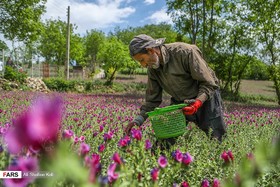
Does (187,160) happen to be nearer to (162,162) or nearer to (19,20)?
(162,162)

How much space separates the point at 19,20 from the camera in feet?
69.1

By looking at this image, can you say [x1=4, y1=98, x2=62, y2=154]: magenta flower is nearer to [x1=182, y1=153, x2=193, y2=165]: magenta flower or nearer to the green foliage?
[x1=182, y1=153, x2=193, y2=165]: magenta flower

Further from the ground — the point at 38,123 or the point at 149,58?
the point at 149,58

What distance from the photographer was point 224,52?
2180cm

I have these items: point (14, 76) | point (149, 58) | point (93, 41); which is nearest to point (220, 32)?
point (14, 76)

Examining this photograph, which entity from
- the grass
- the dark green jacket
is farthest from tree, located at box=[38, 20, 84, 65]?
the dark green jacket

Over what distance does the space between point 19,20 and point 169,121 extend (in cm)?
2101

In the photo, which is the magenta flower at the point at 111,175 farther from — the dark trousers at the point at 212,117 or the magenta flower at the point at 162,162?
the dark trousers at the point at 212,117

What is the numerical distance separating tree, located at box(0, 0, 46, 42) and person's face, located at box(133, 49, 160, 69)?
2014 cm

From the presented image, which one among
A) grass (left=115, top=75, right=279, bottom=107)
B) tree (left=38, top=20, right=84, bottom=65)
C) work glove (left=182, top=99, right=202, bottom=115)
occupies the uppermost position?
tree (left=38, top=20, right=84, bottom=65)

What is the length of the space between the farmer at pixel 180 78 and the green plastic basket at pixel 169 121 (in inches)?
3.9

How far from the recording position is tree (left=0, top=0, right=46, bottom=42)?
20938 mm

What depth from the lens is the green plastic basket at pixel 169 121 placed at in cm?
256

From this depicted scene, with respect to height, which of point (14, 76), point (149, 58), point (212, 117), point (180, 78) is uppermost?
point (149, 58)
